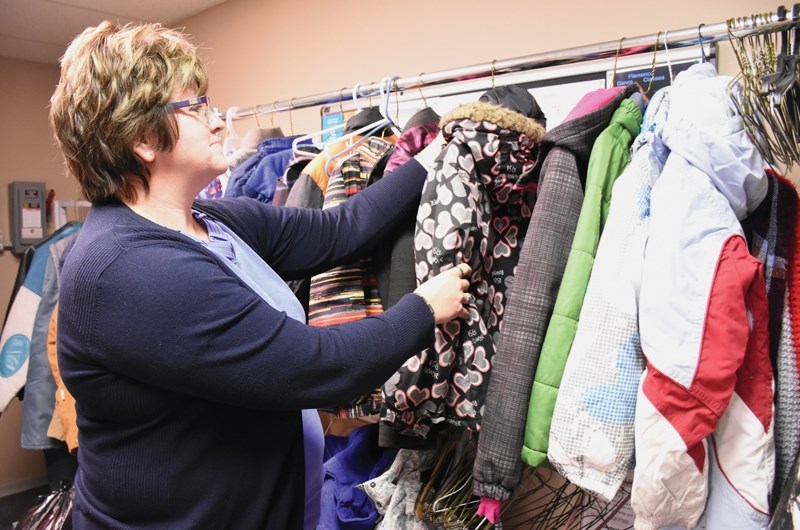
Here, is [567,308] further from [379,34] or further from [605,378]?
A: [379,34]

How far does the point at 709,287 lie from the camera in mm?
781

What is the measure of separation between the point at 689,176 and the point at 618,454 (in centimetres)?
42

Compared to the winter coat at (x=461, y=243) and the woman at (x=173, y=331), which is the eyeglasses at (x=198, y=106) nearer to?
the woman at (x=173, y=331)

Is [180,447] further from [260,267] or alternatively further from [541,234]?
[541,234]

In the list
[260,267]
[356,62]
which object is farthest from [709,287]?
[356,62]

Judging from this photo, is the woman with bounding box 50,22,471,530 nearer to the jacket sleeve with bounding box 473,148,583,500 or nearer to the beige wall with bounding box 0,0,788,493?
the jacket sleeve with bounding box 473,148,583,500

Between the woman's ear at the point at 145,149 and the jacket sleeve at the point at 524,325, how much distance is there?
25.3 inches

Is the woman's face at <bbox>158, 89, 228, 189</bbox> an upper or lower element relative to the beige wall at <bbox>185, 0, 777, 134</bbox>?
lower

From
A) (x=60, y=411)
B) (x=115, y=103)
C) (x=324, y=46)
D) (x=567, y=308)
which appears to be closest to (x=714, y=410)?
(x=567, y=308)

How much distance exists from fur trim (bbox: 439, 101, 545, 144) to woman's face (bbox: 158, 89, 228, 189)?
455 mm

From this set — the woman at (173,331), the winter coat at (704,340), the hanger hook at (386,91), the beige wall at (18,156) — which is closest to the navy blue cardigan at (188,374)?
the woman at (173,331)

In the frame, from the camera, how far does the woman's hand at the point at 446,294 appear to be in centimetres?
98

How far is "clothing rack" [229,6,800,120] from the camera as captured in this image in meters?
0.90

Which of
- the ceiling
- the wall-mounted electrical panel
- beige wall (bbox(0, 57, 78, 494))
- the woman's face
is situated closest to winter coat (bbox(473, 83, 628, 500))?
the woman's face
